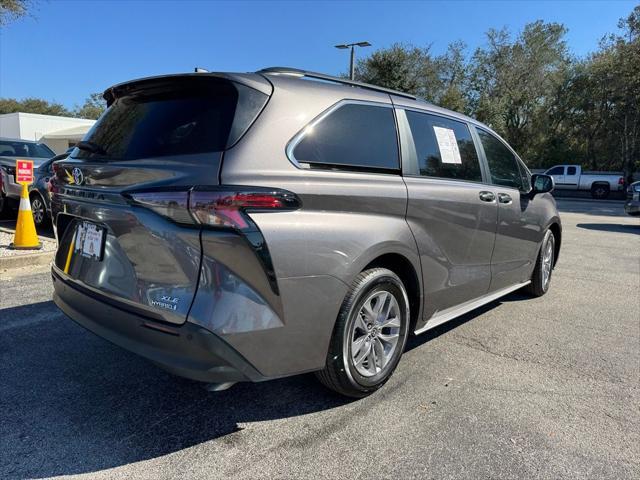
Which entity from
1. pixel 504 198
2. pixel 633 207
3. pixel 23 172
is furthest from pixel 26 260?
pixel 633 207

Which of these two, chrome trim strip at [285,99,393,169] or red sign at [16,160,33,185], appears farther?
red sign at [16,160,33,185]

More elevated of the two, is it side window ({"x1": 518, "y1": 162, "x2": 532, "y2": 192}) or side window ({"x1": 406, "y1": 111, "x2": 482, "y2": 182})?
side window ({"x1": 406, "y1": 111, "x2": 482, "y2": 182})

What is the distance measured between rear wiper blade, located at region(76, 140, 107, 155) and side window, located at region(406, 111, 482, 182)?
2.03m

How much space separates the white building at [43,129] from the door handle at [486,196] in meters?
40.8

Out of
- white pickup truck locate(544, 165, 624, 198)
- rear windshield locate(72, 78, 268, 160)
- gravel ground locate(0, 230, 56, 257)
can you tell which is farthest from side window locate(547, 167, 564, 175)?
rear windshield locate(72, 78, 268, 160)

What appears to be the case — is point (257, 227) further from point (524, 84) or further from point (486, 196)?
point (524, 84)

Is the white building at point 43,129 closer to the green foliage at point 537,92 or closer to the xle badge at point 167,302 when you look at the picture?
the green foliage at point 537,92

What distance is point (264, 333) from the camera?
229cm

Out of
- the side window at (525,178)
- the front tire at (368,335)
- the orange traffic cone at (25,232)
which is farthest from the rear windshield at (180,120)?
the orange traffic cone at (25,232)

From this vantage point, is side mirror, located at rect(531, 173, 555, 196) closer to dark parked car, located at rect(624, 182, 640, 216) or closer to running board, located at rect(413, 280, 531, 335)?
running board, located at rect(413, 280, 531, 335)

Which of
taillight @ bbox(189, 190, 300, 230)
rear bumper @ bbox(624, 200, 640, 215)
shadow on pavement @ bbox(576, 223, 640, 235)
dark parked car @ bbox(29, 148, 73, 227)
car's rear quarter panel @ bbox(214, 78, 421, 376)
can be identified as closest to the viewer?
taillight @ bbox(189, 190, 300, 230)

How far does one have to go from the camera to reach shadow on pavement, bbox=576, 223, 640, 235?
40.8 feet

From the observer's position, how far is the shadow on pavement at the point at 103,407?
238cm

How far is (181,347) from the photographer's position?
2240 mm
